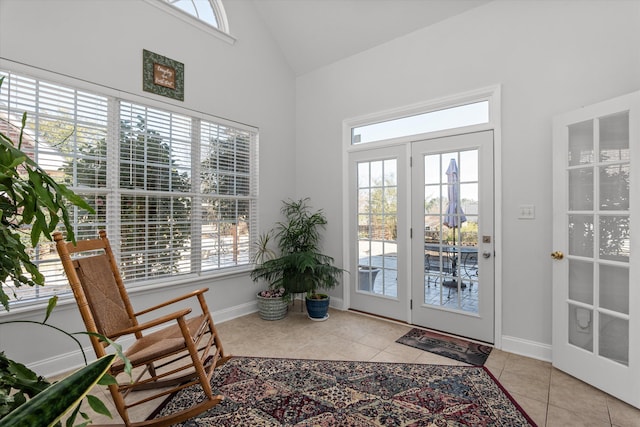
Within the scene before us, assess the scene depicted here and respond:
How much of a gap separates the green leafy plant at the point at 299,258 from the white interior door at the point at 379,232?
35 centimetres

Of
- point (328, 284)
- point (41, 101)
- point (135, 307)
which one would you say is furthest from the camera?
point (328, 284)

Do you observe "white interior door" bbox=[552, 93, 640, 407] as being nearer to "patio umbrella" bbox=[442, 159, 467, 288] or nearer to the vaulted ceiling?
"patio umbrella" bbox=[442, 159, 467, 288]

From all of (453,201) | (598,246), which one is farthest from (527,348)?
(453,201)

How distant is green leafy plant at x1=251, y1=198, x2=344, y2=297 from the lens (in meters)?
3.66

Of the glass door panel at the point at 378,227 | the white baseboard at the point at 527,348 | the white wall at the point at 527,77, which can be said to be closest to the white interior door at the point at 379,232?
the glass door panel at the point at 378,227

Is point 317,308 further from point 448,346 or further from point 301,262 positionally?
point 448,346

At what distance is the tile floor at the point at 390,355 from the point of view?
1984 millimetres

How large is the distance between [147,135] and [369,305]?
2946mm

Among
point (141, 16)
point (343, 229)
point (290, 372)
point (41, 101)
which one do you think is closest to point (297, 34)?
point (141, 16)

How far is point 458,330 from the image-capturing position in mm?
3156

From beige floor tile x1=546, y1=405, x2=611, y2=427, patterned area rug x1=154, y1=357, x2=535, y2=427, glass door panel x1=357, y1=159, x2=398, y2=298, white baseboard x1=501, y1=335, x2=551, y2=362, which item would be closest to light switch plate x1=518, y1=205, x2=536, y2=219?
white baseboard x1=501, y1=335, x2=551, y2=362

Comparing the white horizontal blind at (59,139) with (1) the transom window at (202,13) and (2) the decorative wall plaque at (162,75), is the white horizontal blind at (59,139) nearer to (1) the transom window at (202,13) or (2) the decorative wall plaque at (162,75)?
(2) the decorative wall plaque at (162,75)

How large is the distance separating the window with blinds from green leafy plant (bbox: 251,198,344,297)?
39 centimetres

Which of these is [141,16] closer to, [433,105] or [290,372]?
[433,105]
